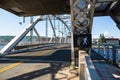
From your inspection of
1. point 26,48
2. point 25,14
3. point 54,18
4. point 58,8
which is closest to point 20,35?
point 26,48

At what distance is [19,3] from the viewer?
1731cm

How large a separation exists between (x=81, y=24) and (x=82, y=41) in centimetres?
97

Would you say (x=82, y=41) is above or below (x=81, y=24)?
below

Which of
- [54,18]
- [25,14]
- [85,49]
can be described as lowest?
[85,49]

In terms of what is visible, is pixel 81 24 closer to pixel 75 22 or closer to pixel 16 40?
pixel 75 22

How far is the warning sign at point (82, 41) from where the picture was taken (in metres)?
12.1

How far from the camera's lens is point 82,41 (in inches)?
480

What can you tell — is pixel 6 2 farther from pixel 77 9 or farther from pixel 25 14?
pixel 77 9

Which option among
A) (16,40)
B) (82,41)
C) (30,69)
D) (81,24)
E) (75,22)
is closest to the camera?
(75,22)

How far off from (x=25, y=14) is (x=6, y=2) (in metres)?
4.52

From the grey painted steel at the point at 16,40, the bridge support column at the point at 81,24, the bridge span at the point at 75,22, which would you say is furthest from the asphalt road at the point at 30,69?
the grey painted steel at the point at 16,40

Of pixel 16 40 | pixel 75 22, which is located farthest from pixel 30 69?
pixel 16 40

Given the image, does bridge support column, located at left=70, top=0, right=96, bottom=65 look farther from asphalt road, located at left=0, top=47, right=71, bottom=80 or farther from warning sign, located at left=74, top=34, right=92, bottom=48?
asphalt road, located at left=0, top=47, right=71, bottom=80

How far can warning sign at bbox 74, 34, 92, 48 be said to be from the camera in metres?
12.1
